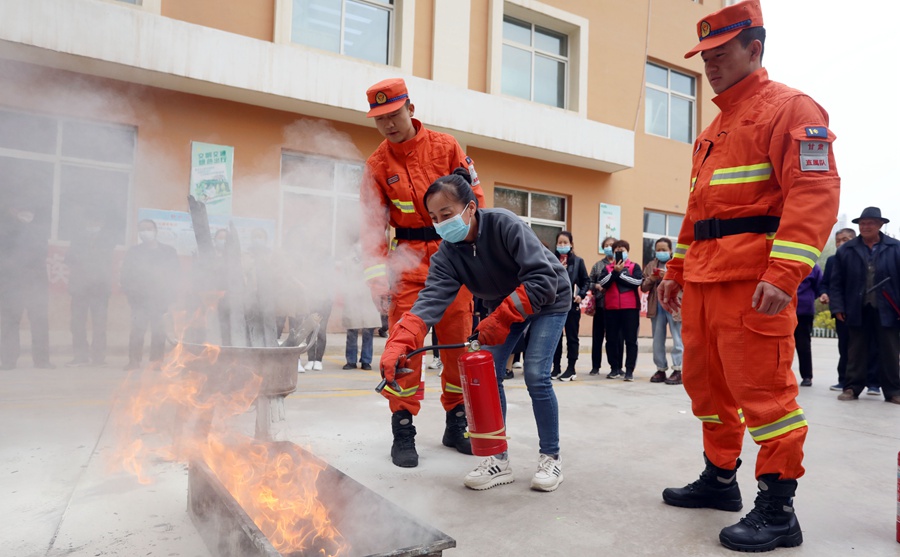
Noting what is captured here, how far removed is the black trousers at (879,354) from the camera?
6492 mm

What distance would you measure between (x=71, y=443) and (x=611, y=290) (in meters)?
6.20

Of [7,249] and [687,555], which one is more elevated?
[7,249]

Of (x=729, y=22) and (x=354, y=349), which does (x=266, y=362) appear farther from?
(x=354, y=349)

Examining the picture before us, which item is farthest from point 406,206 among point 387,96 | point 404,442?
point 404,442

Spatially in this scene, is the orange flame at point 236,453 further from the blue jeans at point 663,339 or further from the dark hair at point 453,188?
the blue jeans at point 663,339

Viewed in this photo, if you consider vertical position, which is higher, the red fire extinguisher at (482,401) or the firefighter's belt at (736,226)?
the firefighter's belt at (736,226)

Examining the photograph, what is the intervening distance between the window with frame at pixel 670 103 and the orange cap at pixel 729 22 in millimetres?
13255

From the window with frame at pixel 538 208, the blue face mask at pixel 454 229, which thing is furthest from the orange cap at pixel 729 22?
the window with frame at pixel 538 208

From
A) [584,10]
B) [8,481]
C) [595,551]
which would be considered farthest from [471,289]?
[584,10]

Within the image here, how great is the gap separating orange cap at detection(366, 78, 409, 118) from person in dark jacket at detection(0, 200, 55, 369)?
2653 millimetres

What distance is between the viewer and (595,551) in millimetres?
2348

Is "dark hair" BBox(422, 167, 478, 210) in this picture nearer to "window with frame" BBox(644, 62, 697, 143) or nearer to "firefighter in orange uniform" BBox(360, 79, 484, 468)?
"firefighter in orange uniform" BBox(360, 79, 484, 468)

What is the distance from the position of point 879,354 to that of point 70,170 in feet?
26.2

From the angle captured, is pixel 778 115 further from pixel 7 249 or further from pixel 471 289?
pixel 7 249
